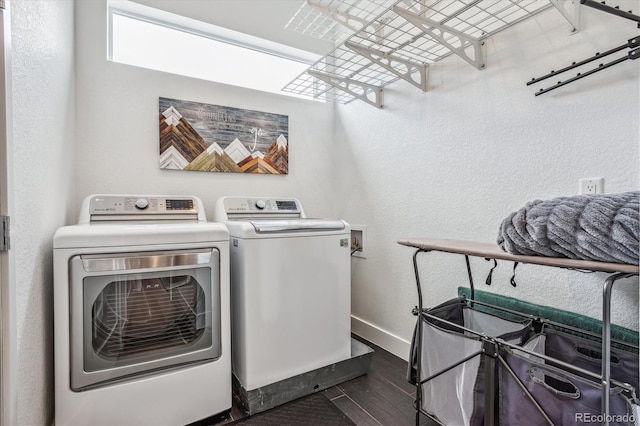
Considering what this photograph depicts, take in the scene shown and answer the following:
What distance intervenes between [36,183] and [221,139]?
48.8 inches

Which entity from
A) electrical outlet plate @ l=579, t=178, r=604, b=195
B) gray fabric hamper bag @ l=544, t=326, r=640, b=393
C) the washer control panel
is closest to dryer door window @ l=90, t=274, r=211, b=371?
the washer control panel

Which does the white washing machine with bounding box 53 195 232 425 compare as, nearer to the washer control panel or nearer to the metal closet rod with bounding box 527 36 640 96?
the washer control panel

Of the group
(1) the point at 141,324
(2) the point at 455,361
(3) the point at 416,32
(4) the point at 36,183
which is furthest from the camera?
(3) the point at 416,32

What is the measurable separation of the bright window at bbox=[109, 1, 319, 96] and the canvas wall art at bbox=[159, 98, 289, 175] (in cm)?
29

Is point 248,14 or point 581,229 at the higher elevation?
point 248,14

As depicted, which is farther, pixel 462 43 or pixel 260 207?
pixel 260 207

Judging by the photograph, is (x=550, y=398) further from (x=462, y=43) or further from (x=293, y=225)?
(x=462, y=43)

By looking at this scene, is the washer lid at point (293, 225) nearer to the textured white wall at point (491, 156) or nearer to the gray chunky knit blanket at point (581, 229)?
the textured white wall at point (491, 156)

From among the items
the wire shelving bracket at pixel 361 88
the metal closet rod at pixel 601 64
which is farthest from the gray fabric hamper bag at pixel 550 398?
the wire shelving bracket at pixel 361 88

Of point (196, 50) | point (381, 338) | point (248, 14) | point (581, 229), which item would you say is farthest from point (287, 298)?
point (248, 14)

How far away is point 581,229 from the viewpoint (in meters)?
0.81

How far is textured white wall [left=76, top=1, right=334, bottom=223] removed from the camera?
184cm

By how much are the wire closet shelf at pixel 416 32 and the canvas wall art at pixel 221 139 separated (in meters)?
0.44

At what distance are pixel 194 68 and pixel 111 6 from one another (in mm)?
580
